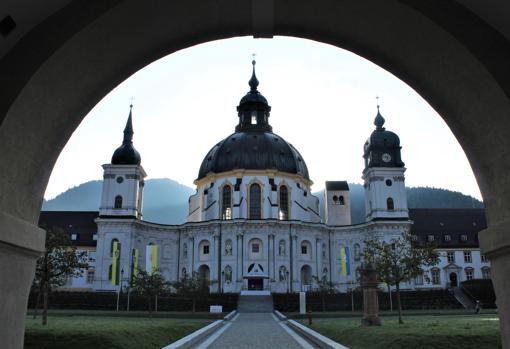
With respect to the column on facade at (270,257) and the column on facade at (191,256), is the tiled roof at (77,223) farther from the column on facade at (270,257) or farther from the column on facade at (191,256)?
the column on facade at (270,257)

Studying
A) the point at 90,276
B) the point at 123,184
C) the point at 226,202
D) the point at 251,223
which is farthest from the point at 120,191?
the point at 251,223

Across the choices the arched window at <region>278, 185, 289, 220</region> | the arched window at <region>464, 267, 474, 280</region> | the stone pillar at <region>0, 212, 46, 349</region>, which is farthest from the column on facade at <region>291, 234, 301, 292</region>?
the stone pillar at <region>0, 212, 46, 349</region>

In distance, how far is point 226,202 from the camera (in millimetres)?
89188

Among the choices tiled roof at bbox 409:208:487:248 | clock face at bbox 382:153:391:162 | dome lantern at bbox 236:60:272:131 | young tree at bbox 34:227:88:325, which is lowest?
→ young tree at bbox 34:227:88:325

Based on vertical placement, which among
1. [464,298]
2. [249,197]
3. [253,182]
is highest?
[253,182]

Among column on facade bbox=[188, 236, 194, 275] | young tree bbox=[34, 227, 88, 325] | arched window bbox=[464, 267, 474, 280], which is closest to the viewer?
young tree bbox=[34, 227, 88, 325]

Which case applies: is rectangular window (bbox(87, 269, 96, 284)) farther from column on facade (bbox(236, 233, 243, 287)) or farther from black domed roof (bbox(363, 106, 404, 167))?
black domed roof (bbox(363, 106, 404, 167))

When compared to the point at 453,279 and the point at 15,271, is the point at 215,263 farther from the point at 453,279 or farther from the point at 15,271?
the point at 15,271

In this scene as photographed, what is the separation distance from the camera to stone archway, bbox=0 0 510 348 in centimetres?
643

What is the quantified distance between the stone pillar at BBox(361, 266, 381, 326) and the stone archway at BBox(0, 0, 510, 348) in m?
20.3

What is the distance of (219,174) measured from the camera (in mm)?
90625

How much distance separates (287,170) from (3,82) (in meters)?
85.4

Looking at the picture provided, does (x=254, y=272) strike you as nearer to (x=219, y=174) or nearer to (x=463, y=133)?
(x=219, y=174)

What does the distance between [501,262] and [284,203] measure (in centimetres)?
8265
